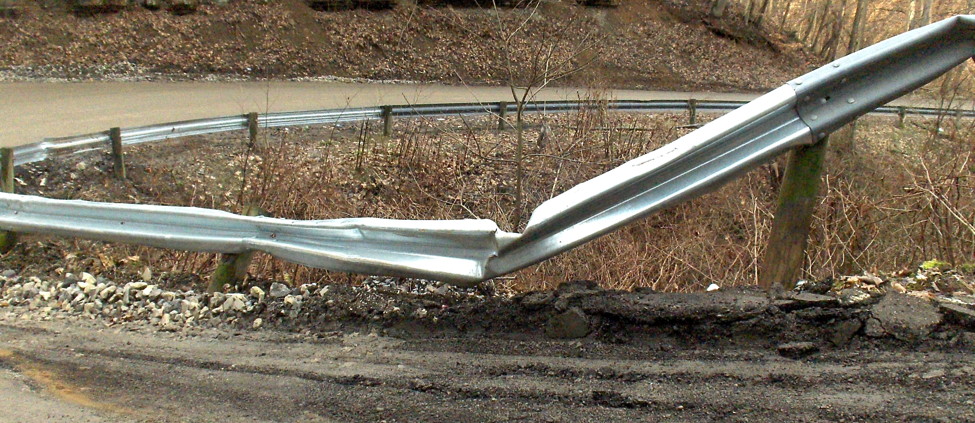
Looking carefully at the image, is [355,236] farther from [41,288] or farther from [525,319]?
[41,288]

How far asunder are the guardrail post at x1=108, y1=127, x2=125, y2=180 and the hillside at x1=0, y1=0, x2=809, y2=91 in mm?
7918

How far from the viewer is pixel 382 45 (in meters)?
24.7

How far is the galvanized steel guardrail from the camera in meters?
3.23

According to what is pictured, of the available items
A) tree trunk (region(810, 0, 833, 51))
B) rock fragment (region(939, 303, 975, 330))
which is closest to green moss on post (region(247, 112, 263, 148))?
rock fragment (region(939, 303, 975, 330))

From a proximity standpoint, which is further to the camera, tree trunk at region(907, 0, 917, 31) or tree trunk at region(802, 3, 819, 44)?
tree trunk at region(802, 3, 819, 44)

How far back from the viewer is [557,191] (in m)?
9.93

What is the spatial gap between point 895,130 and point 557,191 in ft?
35.0

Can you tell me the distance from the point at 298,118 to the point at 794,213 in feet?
38.0

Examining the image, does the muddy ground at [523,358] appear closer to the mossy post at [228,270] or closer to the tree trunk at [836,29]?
the mossy post at [228,270]

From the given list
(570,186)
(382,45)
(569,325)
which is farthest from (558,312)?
(382,45)

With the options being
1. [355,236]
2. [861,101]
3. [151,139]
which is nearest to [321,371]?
[355,236]

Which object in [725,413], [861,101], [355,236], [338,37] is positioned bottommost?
[725,413]

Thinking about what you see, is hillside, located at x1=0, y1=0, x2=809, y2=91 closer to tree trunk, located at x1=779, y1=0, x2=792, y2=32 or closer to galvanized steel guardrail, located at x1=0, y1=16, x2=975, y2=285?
tree trunk, located at x1=779, y1=0, x2=792, y2=32

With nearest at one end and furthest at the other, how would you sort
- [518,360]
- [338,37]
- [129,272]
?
[518,360] → [129,272] → [338,37]
